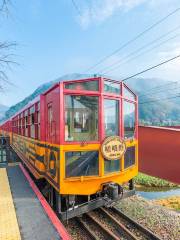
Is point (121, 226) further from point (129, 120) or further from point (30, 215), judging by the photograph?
point (129, 120)

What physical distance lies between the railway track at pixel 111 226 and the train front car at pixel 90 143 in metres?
0.60

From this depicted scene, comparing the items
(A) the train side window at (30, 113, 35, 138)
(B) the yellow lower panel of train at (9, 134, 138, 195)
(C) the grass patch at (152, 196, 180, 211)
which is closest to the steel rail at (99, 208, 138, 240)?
(B) the yellow lower panel of train at (9, 134, 138, 195)

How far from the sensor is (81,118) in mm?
6258

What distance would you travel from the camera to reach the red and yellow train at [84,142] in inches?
239

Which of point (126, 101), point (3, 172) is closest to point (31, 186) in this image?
point (3, 172)

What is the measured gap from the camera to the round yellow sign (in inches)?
253

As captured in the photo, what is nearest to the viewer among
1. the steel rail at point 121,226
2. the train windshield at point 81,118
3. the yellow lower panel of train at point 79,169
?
the yellow lower panel of train at point 79,169

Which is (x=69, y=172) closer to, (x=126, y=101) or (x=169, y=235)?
(x=126, y=101)

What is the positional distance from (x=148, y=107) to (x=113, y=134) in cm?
17036

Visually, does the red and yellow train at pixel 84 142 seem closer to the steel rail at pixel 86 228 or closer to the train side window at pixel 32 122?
the steel rail at pixel 86 228

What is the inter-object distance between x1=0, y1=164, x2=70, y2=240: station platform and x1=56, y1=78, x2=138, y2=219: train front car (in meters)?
0.71

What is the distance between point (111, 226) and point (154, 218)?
165 cm

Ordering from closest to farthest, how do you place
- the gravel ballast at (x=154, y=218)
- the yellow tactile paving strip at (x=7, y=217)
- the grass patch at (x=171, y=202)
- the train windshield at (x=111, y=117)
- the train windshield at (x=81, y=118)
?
the yellow tactile paving strip at (x=7, y=217) → the train windshield at (x=81, y=118) → the train windshield at (x=111, y=117) → the gravel ballast at (x=154, y=218) → the grass patch at (x=171, y=202)

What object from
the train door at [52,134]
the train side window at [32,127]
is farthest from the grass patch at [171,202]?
the train door at [52,134]
